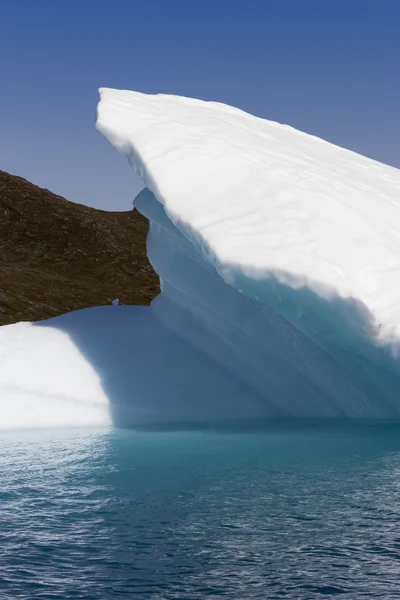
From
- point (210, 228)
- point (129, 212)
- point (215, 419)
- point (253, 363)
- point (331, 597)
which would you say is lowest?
point (331, 597)

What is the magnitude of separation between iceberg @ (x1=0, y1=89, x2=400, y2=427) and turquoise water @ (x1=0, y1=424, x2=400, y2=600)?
1.85m

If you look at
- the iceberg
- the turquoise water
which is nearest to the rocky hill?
the iceberg

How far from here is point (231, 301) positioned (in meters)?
14.7

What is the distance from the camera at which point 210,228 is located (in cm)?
1218

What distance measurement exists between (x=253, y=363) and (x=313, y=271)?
418 centimetres

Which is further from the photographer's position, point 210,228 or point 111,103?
point 111,103

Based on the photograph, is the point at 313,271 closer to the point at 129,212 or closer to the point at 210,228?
the point at 210,228

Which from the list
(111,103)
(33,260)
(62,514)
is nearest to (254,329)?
(111,103)

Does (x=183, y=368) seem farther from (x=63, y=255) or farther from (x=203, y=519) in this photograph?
(x=63, y=255)

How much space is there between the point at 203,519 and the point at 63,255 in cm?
6672

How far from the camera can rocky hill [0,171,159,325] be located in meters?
65.0

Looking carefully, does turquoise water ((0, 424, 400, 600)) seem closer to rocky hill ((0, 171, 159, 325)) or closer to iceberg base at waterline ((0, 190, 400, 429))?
iceberg base at waterline ((0, 190, 400, 429))

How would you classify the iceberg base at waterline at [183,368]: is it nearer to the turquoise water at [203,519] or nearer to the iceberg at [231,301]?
the iceberg at [231,301]

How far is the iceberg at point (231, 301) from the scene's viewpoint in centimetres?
1167
